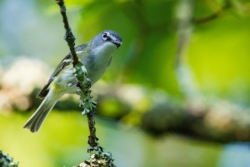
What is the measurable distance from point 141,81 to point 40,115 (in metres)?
1.22

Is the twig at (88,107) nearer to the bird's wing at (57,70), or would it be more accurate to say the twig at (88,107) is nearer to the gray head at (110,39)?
the gray head at (110,39)

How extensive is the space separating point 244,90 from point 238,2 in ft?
4.96

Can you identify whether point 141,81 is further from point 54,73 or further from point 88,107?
point 88,107

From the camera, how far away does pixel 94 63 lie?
3844 mm

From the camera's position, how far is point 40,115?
4250 mm

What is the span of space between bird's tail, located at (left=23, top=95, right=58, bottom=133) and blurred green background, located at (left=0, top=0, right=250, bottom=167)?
343mm

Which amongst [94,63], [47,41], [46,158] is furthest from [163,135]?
[47,41]

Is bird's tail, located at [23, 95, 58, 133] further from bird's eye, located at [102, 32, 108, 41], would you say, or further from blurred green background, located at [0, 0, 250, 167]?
bird's eye, located at [102, 32, 108, 41]

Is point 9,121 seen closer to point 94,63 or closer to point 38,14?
point 94,63

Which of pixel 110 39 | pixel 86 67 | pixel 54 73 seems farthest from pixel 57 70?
pixel 110 39

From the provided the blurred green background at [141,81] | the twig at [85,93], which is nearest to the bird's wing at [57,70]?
the blurred green background at [141,81]

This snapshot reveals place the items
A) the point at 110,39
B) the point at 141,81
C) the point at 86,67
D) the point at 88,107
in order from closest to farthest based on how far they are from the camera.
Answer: the point at 88,107 < the point at 86,67 < the point at 110,39 < the point at 141,81

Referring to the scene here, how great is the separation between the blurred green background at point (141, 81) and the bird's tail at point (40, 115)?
0.34 meters

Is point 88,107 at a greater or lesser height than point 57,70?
lesser
